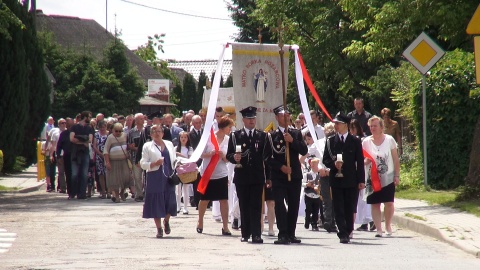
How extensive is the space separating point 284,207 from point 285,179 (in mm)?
382

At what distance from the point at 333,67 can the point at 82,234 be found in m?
21.0

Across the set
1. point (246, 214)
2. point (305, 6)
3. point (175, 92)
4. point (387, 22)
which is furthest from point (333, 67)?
point (175, 92)

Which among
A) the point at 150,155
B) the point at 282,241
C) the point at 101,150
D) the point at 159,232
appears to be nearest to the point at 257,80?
the point at 150,155

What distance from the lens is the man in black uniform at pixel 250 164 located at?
14.6 metres

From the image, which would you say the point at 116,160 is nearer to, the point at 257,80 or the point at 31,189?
the point at 31,189

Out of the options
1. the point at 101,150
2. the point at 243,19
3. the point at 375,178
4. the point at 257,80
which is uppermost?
the point at 243,19

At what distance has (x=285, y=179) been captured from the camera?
14.4 metres

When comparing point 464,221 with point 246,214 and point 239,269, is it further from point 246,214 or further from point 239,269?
point 239,269

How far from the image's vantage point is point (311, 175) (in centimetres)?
1695


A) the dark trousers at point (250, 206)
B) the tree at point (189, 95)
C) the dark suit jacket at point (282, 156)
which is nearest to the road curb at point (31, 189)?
the dark trousers at point (250, 206)

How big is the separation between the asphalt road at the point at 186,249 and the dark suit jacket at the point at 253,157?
89cm

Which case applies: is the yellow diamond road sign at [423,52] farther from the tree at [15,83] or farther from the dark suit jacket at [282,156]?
the tree at [15,83]

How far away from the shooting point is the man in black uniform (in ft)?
47.9

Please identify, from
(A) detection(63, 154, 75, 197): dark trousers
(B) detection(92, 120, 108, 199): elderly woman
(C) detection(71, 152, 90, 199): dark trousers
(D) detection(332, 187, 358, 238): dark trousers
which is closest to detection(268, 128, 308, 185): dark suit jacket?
(D) detection(332, 187, 358, 238): dark trousers
